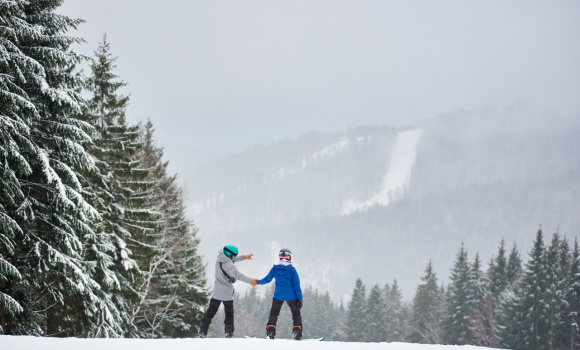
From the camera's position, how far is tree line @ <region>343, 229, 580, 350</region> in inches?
1578

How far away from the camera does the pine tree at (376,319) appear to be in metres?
69.1

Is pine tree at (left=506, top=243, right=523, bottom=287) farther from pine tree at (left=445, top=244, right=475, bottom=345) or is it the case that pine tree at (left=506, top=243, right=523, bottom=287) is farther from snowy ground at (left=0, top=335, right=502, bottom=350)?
snowy ground at (left=0, top=335, right=502, bottom=350)

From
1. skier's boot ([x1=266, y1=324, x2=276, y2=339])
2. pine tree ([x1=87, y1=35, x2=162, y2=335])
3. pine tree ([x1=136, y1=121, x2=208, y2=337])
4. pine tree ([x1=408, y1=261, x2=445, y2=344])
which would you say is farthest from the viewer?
pine tree ([x1=408, y1=261, x2=445, y2=344])

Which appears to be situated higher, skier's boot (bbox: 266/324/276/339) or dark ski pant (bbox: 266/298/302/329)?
dark ski pant (bbox: 266/298/302/329)

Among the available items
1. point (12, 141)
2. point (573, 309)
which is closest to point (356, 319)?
point (573, 309)

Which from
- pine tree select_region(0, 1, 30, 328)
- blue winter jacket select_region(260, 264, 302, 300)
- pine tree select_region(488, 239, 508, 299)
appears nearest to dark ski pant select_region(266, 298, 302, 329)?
blue winter jacket select_region(260, 264, 302, 300)

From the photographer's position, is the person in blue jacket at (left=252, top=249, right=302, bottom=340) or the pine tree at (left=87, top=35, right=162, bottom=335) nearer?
the person in blue jacket at (left=252, top=249, right=302, bottom=340)

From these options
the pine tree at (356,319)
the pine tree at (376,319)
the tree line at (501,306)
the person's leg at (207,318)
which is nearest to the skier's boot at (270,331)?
the person's leg at (207,318)

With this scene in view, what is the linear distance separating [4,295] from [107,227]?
224 inches

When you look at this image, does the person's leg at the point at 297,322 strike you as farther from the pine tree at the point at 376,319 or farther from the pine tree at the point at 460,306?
the pine tree at the point at 376,319

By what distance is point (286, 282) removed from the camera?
10531 millimetres

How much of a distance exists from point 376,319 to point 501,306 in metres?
28.5

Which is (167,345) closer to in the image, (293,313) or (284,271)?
(293,313)

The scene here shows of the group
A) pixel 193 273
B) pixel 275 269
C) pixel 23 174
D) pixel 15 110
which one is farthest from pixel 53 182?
pixel 193 273
